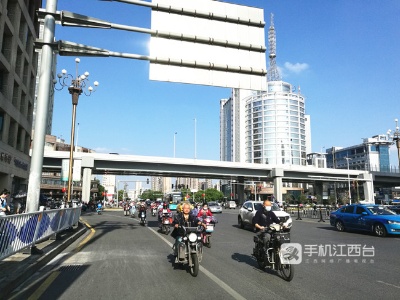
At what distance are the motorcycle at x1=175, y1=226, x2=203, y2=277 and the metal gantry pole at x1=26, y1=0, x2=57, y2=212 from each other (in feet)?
16.6

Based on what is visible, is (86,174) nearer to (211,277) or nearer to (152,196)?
(211,277)

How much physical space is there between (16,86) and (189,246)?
28.8 meters

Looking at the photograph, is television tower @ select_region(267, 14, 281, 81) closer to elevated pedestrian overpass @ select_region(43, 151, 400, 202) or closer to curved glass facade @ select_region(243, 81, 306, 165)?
curved glass facade @ select_region(243, 81, 306, 165)

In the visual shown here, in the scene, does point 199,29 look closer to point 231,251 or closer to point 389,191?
point 231,251

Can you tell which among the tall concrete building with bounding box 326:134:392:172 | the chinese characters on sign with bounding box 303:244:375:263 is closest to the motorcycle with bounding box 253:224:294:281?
the chinese characters on sign with bounding box 303:244:375:263

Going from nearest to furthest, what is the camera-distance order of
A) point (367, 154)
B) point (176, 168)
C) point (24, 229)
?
point (24, 229) → point (176, 168) → point (367, 154)

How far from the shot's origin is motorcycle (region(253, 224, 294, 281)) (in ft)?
22.5

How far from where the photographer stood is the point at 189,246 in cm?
739

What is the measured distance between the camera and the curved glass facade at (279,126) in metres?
152

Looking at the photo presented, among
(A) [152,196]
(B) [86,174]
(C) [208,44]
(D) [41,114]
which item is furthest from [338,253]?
(A) [152,196]

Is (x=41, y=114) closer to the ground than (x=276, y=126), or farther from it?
closer to the ground

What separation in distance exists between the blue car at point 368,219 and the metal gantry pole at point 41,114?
14.9 meters

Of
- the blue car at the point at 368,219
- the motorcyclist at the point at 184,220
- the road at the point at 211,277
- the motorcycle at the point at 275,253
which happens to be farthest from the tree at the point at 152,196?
the motorcycle at the point at 275,253

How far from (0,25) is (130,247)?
2143cm
